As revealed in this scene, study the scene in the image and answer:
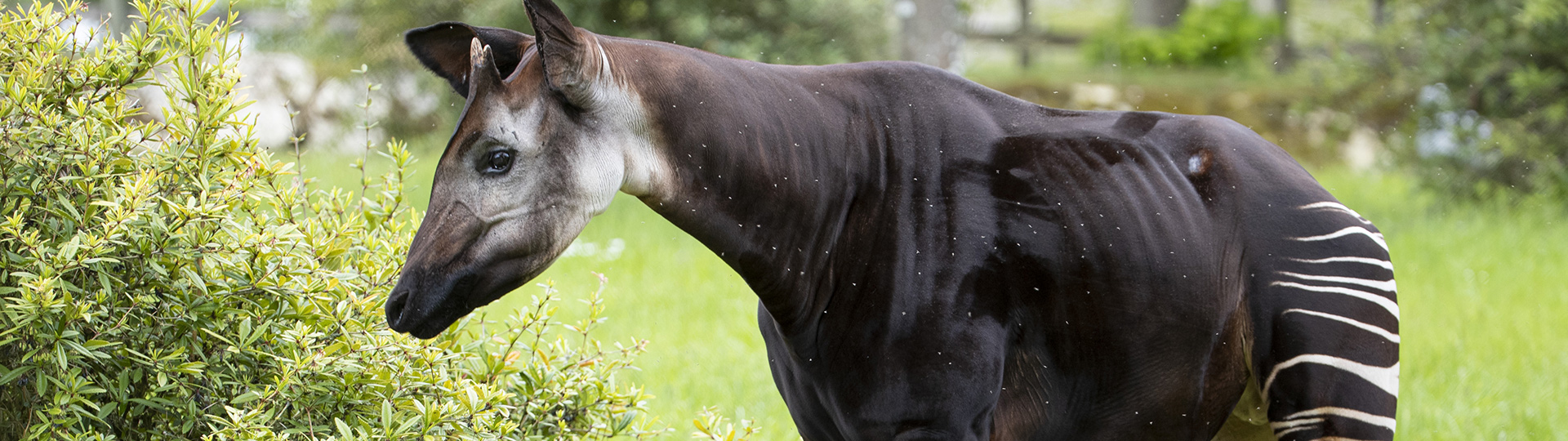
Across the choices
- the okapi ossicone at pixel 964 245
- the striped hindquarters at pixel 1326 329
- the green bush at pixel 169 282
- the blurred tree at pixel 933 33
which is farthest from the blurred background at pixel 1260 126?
the striped hindquarters at pixel 1326 329

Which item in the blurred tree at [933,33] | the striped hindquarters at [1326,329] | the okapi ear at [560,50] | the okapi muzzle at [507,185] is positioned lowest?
the striped hindquarters at [1326,329]

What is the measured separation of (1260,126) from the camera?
1317cm

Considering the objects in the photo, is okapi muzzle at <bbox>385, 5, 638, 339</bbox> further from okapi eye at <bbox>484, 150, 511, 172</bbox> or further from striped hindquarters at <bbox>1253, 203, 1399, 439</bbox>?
striped hindquarters at <bbox>1253, 203, 1399, 439</bbox>

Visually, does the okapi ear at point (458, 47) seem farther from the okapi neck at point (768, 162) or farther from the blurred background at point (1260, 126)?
the blurred background at point (1260, 126)

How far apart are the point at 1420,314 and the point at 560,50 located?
6133 mm

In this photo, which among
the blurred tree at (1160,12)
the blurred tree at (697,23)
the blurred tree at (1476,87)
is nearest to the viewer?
the blurred tree at (1476,87)

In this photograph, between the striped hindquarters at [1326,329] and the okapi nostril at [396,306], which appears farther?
the striped hindquarters at [1326,329]

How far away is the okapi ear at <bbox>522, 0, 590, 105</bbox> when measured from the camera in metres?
1.77

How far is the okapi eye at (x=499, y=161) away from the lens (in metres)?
1.95

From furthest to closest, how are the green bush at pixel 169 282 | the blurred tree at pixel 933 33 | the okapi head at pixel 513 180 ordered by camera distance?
the blurred tree at pixel 933 33 < the green bush at pixel 169 282 < the okapi head at pixel 513 180

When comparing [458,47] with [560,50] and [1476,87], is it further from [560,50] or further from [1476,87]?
[1476,87]

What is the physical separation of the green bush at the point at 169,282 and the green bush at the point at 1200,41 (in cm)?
1477

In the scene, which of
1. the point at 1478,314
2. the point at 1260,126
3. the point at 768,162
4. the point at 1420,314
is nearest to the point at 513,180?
the point at 768,162

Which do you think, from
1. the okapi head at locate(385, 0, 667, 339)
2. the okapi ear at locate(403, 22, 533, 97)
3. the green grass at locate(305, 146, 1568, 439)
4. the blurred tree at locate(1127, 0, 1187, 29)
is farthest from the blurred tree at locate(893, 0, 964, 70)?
the blurred tree at locate(1127, 0, 1187, 29)
